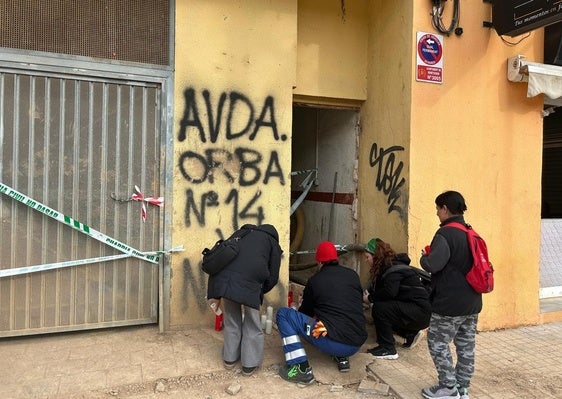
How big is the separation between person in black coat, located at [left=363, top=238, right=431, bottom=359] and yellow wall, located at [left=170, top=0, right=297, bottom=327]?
110cm

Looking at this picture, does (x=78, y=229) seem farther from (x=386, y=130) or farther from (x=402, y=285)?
(x=386, y=130)

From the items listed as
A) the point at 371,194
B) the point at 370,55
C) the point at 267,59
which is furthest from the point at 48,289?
the point at 370,55

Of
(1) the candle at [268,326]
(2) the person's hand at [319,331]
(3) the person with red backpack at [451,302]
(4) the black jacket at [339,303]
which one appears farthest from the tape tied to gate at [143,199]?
(3) the person with red backpack at [451,302]

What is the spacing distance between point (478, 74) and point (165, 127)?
3.63m

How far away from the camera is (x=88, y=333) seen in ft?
14.5

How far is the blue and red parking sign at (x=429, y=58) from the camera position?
4.80m

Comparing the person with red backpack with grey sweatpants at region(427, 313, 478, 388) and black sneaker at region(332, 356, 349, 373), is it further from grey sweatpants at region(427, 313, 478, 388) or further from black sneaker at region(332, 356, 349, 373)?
black sneaker at region(332, 356, 349, 373)

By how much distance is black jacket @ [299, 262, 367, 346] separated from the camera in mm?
3713

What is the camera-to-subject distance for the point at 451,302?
3205 millimetres

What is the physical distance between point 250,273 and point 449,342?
164cm

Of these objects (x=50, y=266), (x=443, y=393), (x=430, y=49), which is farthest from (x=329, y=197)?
(x=50, y=266)

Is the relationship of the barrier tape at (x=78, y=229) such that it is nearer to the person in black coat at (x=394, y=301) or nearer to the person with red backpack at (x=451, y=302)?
the person in black coat at (x=394, y=301)

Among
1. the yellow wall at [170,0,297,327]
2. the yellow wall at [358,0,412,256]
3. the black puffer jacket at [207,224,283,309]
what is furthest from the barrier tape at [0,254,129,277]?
the yellow wall at [358,0,412,256]

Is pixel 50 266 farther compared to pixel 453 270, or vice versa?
pixel 50 266
